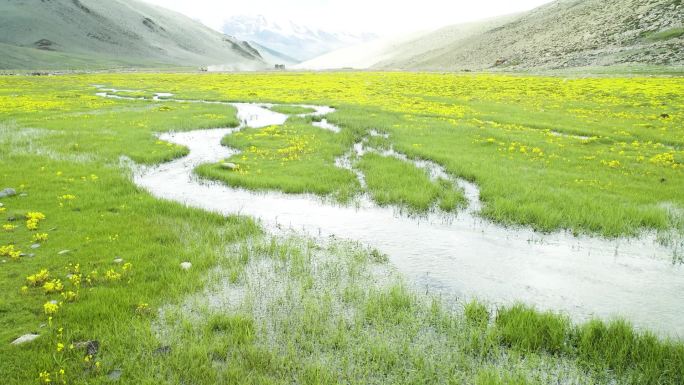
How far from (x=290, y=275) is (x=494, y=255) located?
5.32m

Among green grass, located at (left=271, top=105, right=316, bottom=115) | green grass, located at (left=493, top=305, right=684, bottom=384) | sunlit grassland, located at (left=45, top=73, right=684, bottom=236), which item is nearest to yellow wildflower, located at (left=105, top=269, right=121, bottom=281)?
green grass, located at (left=493, top=305, right=684, bottom=384)

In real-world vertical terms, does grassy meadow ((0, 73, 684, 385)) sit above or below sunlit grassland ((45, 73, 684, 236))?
below

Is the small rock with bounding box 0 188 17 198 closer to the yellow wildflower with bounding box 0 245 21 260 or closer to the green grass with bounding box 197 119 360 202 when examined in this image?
the yellow wildflower with bounding box 0 245 21 260

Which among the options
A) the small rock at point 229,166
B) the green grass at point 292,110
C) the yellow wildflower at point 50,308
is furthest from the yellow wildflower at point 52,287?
the green grass at point 292,110

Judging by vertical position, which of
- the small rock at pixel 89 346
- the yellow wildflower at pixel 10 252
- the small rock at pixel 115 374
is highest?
the yellow wildflower at pixel 10 252

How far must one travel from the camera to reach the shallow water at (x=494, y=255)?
8.69 meters

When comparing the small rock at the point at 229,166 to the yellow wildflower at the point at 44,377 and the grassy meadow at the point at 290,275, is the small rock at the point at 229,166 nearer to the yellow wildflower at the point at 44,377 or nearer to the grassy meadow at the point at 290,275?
the grassy meadow at the point at 290,275

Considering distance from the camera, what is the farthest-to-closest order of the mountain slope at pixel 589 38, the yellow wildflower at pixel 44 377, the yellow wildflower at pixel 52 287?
the mountain slope at pixel 589 38 → the yellow wildflower at pixel 52 287 → the yellow wildflower at pixel 44 377

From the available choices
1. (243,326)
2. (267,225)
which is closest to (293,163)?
(267,225)

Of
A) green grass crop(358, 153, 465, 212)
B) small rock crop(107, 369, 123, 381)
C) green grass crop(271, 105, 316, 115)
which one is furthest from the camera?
green grass crop(271, 105, 316, 115)

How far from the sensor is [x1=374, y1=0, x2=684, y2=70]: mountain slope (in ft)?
331

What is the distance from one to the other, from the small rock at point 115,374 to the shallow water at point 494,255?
595cm

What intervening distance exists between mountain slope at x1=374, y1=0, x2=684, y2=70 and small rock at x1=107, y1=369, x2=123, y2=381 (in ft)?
351

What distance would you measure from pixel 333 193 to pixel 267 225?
3633 mm
